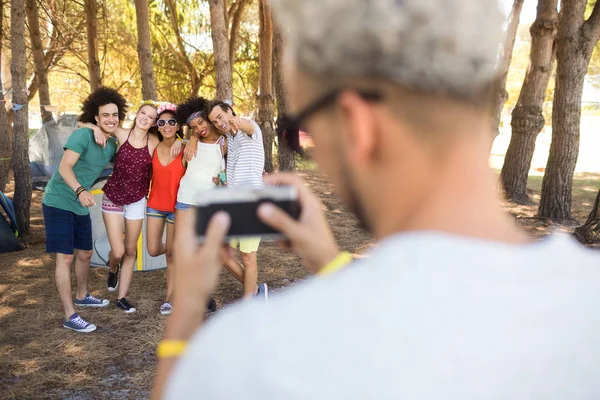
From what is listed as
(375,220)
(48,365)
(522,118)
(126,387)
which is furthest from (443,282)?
(522,118)

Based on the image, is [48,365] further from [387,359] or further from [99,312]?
[387,359]

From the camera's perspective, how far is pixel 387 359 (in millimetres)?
561

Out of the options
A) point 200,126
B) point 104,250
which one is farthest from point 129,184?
point 104,250

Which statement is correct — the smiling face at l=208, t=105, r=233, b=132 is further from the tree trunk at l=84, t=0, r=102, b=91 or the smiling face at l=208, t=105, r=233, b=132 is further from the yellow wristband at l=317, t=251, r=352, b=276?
the tree trunk at l=84, t=0, r=102, b=91

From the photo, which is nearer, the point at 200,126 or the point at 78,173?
the point at 78,173

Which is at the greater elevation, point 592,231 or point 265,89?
point 265,89

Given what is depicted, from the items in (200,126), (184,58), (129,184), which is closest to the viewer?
(129,184)

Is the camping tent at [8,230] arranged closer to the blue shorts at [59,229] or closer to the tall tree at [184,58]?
the blue shorts at [59,229]

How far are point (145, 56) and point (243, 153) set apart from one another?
4.90m

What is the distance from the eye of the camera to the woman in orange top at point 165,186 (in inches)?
189

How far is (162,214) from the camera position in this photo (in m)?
4.89

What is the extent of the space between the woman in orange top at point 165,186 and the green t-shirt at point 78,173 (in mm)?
545

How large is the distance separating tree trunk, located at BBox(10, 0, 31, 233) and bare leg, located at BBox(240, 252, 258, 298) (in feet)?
13.2

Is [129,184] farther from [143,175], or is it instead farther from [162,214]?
[162,214]
